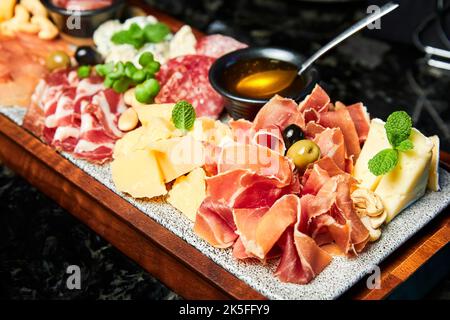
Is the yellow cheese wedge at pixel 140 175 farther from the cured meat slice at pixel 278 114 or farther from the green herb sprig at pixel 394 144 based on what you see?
the green herb sprig at pixel 394 144

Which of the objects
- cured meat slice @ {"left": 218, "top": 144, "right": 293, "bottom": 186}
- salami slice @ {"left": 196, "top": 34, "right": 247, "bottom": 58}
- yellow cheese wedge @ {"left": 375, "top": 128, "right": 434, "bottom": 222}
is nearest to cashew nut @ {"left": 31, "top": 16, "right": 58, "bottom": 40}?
salami slice @ {"left": 196, "top": 34, "right": 247, "bottom": 58}

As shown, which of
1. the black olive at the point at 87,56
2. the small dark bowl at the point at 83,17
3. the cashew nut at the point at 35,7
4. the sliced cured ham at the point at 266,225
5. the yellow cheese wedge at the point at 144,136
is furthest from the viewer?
the cashew nut at the point at 35,7

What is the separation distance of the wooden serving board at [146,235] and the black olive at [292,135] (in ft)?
1.43

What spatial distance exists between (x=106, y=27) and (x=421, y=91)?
1.38 meters

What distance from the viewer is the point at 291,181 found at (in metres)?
1.91

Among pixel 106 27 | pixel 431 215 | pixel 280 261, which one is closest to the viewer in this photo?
pixel 280 261

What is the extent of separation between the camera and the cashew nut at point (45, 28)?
288 cm

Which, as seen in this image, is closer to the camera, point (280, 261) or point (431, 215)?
point (280, 261)

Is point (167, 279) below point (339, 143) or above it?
below

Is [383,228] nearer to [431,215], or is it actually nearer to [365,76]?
[431,215]

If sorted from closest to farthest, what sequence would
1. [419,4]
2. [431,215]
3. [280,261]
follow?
[280,261]
[431,215]
[419,4]

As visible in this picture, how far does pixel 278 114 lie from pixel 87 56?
3.13ft

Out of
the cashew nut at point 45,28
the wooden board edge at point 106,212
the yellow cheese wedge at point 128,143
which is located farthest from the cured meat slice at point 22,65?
the yellow cheese wedge at point 128,143
